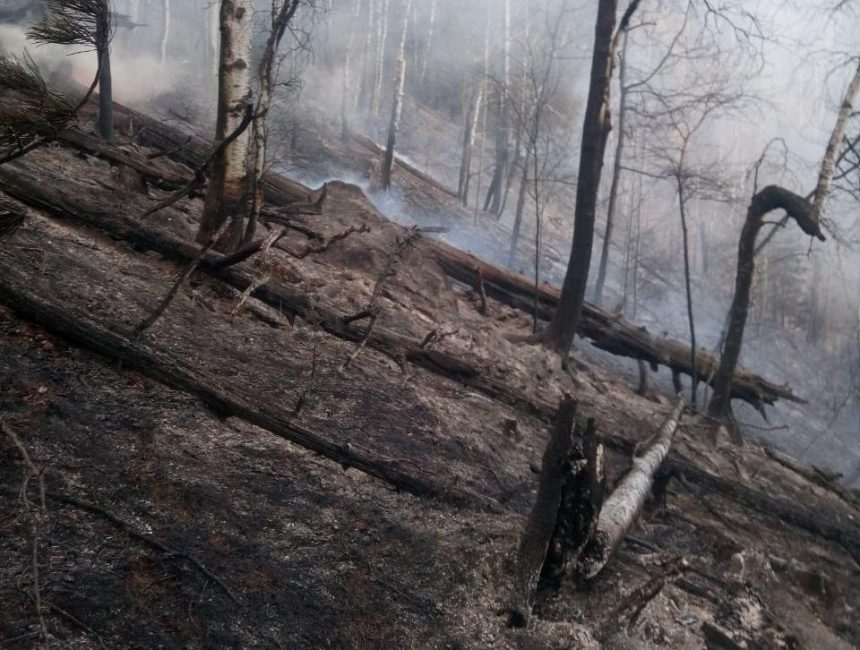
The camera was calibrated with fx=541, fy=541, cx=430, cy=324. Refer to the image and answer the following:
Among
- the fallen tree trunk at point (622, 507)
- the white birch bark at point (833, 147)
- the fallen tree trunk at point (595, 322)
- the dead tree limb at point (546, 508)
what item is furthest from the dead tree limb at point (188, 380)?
the white birch bark at point (833, 147)

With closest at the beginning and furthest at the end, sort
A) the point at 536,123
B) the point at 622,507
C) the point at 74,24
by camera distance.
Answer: the point at 74,24 → the point at 622,507 → the point at 536,123

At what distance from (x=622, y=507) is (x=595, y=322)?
557 centimetres

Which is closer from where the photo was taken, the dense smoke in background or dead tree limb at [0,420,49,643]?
dead tree limb at [0,420,49,643]

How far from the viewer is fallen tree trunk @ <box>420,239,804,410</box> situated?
9.10m

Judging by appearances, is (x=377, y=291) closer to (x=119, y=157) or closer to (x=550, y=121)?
(x=119, y=157)

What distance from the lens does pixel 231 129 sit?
5410 mm

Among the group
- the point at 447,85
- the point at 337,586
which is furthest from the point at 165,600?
the point at 447,85

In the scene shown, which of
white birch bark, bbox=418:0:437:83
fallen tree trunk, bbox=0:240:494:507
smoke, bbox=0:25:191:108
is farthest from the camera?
white birch bark, bbox=418:0:437:83

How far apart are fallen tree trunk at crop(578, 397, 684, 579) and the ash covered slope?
0.52 feet

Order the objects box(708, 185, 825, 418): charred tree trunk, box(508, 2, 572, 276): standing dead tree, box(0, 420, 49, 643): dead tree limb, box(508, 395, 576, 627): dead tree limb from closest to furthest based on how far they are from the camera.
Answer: box(0, 420, 49, 643): dead tree limb → box(508, 395, 576, 627): dead tree limb → box(708, 185, 825, 418): charred tree trunk → box(508, 2, 572, 276): standing dead tree

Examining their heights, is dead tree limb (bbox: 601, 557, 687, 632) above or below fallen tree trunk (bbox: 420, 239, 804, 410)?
above

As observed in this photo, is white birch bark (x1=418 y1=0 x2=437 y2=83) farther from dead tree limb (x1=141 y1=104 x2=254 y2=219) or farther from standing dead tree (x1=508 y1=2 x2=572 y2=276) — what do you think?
dead tree limb (x1=141 y1=104 x2=254 y2=219)

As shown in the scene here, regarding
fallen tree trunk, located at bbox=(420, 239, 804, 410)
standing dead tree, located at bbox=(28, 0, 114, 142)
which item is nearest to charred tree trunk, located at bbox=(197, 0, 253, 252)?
standing dead tree, located at bbox=(28, 0, 114, 142)

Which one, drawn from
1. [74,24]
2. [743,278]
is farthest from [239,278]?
[743,278]
